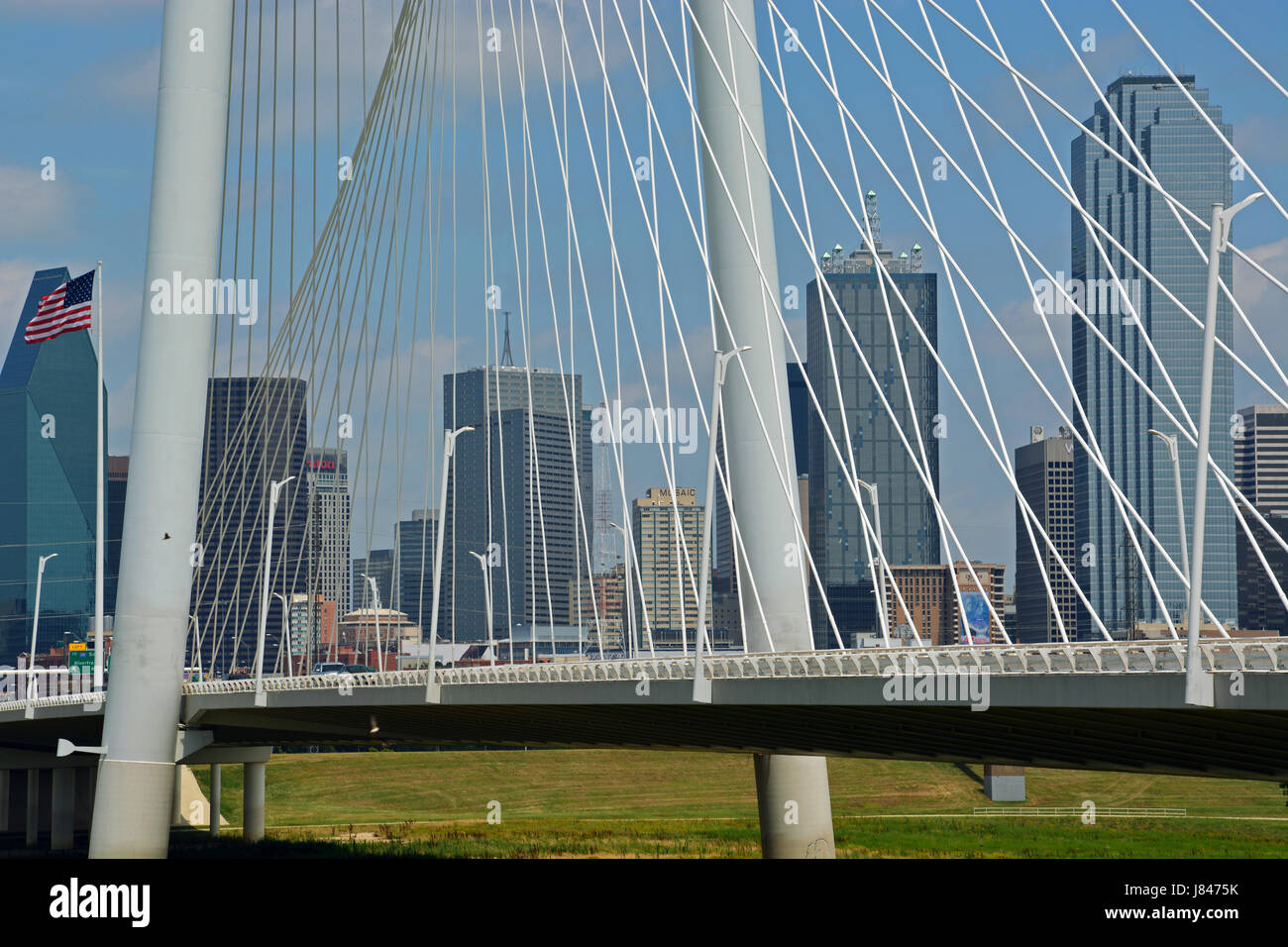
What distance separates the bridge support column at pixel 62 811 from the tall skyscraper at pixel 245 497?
8172 millimetres

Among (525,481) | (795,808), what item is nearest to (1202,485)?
(795,808)

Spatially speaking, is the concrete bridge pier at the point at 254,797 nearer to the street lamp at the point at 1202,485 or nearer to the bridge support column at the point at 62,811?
the bridge support column at the point at 62,811

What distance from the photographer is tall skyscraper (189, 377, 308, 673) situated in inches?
1897

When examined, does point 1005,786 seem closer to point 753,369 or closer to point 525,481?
point 753,369

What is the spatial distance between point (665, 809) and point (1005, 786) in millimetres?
15659

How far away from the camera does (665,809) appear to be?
255 feet

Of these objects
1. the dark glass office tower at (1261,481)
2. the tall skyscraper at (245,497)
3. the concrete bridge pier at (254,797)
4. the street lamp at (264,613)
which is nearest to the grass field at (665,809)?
the concrete bridge pier at (254,797)

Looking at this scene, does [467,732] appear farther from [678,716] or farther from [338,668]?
[338,668]

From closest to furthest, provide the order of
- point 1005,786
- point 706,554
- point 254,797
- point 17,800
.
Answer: point 706,554 → point 254,797 → point 17,800 → point 1005,786

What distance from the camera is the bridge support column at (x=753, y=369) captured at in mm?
36906

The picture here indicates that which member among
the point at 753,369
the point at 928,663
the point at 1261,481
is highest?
the point at 1261,481
